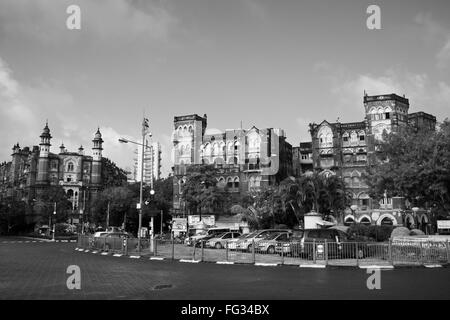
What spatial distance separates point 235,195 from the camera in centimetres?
7475

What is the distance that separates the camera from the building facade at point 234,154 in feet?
245

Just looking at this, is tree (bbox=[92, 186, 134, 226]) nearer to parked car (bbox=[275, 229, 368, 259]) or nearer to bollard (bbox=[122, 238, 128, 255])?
bollard (bbox=[122, 238, 128, 255])

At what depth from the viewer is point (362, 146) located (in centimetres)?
7094

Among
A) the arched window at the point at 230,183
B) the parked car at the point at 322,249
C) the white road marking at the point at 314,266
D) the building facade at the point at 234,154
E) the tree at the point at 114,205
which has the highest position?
the building facade at the point at 234,154

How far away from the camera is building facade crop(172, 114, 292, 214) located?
74.6 m

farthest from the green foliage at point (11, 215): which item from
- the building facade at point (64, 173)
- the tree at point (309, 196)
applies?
the tree at point (309, 196)

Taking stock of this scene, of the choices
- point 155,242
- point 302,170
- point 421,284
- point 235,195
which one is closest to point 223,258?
point 155,242

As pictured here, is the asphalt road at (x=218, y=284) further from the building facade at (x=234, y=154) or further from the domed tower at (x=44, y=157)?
the domed tower at (x=44, y=157)

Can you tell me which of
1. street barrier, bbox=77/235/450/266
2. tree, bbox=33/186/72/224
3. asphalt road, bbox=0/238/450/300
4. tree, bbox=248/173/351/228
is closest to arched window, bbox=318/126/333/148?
tree, bbox=248/173/351/228

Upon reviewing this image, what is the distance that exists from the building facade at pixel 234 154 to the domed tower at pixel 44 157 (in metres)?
44.9

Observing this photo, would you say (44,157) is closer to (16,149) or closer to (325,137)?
(16,149)

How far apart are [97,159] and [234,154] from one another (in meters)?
51.0

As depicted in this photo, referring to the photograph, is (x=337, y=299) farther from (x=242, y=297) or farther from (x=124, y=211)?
(x=124, y=211)

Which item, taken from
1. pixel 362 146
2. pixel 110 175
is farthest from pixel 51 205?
pixel 362 146
